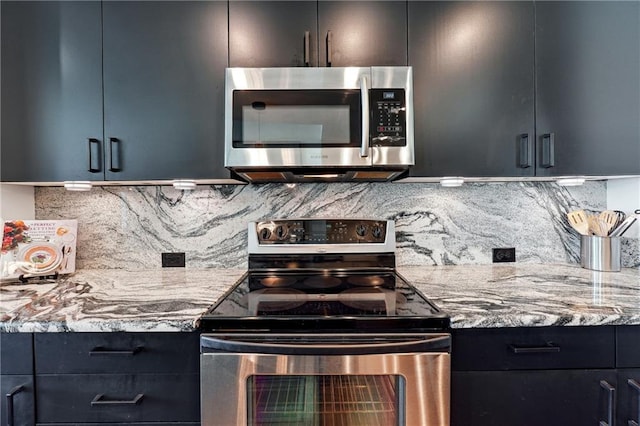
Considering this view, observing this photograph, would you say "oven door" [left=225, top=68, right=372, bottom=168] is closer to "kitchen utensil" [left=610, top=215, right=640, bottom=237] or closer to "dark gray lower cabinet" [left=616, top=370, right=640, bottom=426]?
"dark gray lower cabinet" [left=616, top=370, right=640, bottom=426]

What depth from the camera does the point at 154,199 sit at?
1.65 metres

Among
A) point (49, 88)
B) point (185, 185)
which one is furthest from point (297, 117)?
point (49, 88)

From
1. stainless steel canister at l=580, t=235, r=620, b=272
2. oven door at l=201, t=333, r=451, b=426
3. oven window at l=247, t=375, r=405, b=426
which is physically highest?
stainless steel canister at l=580, t=235, r=620, b=272

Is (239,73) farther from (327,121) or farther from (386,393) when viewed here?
(386,393)

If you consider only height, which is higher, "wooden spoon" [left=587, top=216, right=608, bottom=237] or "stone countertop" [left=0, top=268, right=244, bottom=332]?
"wooden spoon" [left=587, top=216, right=608, bottom=237]

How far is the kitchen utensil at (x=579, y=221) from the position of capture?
155 centimetres

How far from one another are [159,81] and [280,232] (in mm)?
807

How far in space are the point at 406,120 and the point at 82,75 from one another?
1.28 meters

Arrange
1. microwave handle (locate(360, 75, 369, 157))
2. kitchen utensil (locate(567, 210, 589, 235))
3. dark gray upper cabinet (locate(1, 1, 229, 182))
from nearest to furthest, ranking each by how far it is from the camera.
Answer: microwave handle (locate(360, 75, 369, 157))
dark gray upper cabinet (locate(1, 1, 229, 182))
kitchen utensil (locate(567, 210, 589, 235))

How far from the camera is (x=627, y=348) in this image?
0.97 meters

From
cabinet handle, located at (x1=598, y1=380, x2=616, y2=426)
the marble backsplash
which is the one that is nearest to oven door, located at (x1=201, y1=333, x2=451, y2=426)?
cabinet handle, located at (x1=598, y1=380, x2=616, y2=426)

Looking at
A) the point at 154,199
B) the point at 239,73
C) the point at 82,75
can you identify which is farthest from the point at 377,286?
the point at 82,75

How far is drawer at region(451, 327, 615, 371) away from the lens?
3.18 ft

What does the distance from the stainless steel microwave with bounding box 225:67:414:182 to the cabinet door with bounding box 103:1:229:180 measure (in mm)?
163
